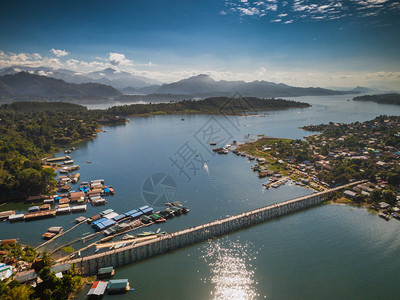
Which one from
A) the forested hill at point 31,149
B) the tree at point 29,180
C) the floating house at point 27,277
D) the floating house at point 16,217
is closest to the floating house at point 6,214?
the floating house at point 16,217

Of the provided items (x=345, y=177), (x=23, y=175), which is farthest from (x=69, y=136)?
(x=345, y=177)

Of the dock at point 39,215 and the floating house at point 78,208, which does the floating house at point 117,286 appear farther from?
the dock at point 39,215

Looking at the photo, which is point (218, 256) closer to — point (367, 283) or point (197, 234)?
point (197, 234)

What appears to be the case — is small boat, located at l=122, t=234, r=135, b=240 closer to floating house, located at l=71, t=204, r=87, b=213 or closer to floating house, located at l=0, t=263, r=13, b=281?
floating house, located at l=71, t=204, r=87, b=213

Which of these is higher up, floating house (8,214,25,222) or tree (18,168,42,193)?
tree (18,168,42,193)
